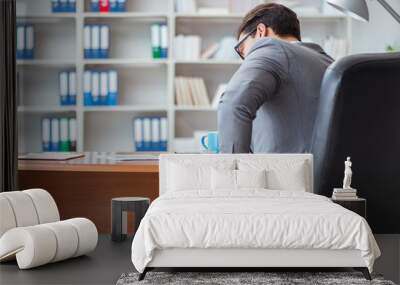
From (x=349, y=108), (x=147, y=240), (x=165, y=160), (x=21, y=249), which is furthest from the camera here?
(x=165, y=160)

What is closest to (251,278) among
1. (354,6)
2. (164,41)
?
(354,6)

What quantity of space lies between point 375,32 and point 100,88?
247cm

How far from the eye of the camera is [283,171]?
3664mm

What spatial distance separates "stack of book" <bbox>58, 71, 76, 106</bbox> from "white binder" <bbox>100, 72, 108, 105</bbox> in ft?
0.78

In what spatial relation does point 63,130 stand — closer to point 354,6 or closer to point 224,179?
point 224,179

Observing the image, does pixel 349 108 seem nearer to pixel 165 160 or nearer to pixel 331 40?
pixel 165 160

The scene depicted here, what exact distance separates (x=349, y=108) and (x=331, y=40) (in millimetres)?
3207

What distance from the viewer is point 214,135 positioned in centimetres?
399

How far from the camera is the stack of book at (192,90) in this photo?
21.5 feet

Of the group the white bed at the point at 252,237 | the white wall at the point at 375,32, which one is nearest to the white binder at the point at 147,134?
the white wall at the point at 375,32

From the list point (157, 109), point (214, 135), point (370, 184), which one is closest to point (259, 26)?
point (214, 135)

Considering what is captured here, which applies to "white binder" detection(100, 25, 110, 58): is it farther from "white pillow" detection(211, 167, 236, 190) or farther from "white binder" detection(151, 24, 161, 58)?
"white pillow" detection(211, 167, 236, 190)

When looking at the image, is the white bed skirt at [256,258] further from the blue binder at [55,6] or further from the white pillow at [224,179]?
the blue binder at [55,6]

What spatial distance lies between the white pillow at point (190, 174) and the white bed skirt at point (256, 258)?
0.74 metres
